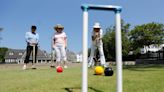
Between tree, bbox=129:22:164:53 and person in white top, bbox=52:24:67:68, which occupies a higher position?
tree, bbox=129:22:164:53

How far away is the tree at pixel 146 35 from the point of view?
89125mm

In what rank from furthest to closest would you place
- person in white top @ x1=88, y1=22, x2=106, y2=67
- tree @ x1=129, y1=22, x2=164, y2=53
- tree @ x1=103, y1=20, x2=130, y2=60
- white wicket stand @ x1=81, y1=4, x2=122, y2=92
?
tree @ x1=129, y1=22, x2=164, y2=53 < tree @ x1=103, y1=20, x2=130, y2=60 < person in white top @ x1=88, y1=22, x2=106, y2=67 < white wicket stand @ x1=81, y1=4, x2=122, y2=92

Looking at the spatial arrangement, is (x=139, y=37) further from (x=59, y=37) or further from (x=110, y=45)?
(x=59, y=37)

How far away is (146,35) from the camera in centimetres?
8906

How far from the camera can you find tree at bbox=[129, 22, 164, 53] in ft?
292

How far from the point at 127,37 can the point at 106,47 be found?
8268 millimetres

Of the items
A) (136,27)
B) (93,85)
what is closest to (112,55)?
(136,27)

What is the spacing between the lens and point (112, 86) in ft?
21.7

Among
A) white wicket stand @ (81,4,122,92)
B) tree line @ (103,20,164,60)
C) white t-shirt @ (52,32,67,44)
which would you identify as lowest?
white wicket stand @ (81,4,122,92)

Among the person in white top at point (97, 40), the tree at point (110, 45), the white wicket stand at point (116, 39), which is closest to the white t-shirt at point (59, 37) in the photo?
the person in white top at point (97, 40)

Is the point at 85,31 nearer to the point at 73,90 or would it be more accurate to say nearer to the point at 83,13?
the point at 83,13

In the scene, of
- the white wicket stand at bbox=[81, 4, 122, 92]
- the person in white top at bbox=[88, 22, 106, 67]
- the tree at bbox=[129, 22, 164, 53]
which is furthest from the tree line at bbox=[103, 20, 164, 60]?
the white wicket stand at bbox=[81, 4, 122, 92]

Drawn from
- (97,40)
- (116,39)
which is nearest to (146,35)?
(97,40)

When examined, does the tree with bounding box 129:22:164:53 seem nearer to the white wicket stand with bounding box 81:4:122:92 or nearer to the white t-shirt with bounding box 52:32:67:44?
the white t-shirt with bounding box 52:32:67:44
